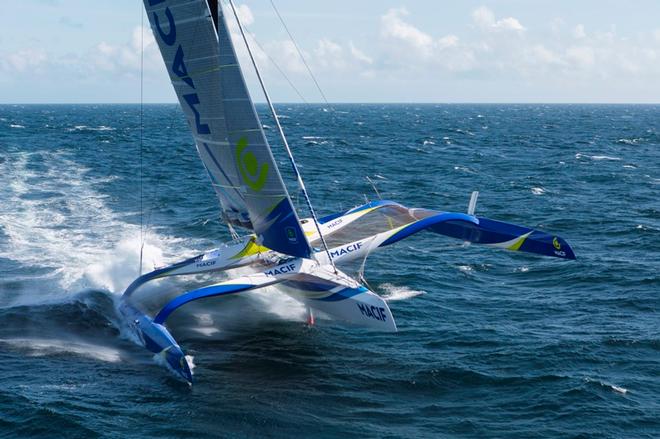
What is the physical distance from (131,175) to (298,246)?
27.8 meters

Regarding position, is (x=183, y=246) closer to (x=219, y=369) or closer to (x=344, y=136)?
(x=219, y=369)

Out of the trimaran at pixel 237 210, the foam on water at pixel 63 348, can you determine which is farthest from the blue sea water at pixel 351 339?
the trimaran at pixel 237 210

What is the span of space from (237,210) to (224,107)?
12.2 ft

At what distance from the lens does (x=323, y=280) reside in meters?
17.3

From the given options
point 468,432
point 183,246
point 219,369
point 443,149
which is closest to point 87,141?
point 443,149

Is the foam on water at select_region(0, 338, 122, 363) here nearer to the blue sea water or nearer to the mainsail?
the blue sea water

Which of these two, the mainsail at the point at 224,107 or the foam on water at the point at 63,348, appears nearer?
the foam on water at the point at 63,348

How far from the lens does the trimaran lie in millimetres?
16438

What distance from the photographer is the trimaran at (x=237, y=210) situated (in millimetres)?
16438

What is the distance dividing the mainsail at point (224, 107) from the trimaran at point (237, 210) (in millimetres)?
23

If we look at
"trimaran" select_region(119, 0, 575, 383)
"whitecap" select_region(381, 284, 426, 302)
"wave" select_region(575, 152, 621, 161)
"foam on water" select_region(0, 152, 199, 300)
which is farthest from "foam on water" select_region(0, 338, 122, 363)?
"wave" select_region(575, 152, 621, 161)

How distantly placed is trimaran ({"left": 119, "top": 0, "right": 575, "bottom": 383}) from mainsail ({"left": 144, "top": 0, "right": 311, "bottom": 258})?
0.08 feet

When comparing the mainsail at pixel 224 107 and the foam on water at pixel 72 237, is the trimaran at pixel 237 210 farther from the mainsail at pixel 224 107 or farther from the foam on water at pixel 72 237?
the foam on water at pixel 72 237

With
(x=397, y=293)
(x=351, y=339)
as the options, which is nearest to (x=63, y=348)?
(x=351, y=339)
